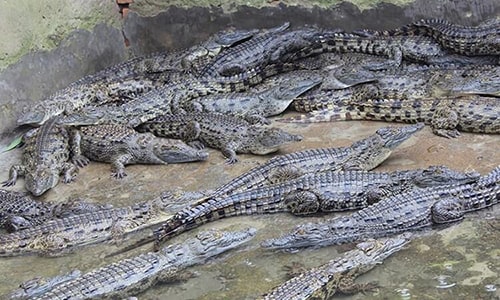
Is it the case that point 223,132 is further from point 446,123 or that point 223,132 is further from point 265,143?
point 446,123

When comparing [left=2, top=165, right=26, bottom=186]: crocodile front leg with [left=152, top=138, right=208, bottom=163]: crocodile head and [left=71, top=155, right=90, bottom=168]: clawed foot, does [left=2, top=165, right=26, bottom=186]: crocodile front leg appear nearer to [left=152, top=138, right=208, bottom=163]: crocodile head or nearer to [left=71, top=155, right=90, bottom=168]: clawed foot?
[left=71, top=155, right=90, bottom=168]: clawed foot

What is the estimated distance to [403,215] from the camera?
17.0 feet

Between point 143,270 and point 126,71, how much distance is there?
361cm

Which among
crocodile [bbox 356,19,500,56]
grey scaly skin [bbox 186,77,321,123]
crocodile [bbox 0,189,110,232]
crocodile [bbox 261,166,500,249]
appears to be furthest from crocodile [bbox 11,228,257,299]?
crocodile [bbox 356,19,500,56]

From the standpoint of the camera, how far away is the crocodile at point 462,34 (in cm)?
731

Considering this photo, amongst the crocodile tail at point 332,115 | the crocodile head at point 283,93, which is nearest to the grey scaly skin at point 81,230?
the crocodile tail at point 332,115

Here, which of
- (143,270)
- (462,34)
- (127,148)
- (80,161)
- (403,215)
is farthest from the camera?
(462,34)

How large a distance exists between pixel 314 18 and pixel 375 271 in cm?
387

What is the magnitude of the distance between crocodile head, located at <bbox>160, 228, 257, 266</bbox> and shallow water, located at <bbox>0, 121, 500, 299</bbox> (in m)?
0.05

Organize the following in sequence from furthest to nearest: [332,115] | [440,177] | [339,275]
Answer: [332,115], [440,177], [339,275]

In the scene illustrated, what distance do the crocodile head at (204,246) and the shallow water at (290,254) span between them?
53 millimetres

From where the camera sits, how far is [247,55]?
26.6 feet

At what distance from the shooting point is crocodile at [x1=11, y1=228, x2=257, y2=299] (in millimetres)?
4672

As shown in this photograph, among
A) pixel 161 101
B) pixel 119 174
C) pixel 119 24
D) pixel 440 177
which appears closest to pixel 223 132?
pixel 119 174
